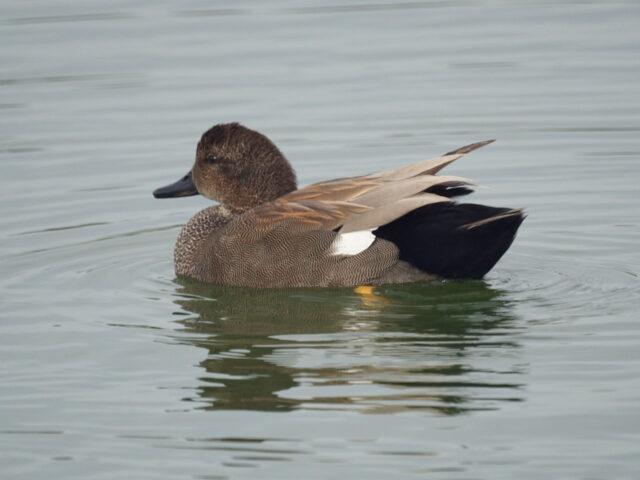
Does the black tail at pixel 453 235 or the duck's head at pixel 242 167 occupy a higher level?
the duck's head at pixel 242 167

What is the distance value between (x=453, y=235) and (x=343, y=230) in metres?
0.70

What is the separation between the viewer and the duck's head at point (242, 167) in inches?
355

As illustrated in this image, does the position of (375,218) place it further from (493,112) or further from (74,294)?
(493,112)

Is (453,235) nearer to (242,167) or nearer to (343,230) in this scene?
(343,230)

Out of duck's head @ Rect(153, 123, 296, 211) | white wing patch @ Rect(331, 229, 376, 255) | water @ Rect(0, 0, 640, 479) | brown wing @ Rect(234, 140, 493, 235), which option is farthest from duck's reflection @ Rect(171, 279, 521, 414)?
duck's head @ Rect(153, 123, 296, 211)

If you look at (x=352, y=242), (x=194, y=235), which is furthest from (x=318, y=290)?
(x=194, y=235)

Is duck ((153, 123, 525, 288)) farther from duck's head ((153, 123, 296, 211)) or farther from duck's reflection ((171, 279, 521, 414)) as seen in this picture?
duck's reflection ((171, 279, 521, 414))

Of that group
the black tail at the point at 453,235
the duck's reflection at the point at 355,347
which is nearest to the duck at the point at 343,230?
the black tail at the point at 453,235

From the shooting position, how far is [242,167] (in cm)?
905

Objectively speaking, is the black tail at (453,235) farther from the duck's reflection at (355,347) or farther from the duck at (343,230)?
the duck's reflection at (355,347)

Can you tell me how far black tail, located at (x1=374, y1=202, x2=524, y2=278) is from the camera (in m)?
8.07

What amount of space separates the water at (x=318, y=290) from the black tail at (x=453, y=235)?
0.67 ft

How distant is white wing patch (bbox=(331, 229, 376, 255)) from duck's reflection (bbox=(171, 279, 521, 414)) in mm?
268

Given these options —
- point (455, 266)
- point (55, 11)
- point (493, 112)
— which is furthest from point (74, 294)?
point (55, 11)
